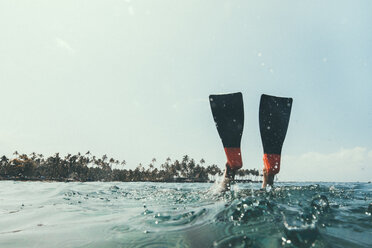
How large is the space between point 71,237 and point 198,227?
4.47ft

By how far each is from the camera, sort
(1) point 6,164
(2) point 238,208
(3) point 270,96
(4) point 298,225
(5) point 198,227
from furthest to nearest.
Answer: (1) point 6,164
(3) point 270,96
(2) point 238,208
(5) point 198,227
(4) point 298,225

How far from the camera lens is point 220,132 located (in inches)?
187

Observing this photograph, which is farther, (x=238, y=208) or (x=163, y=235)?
(x=238, y=208)

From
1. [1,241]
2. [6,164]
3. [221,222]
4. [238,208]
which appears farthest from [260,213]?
[6,164]

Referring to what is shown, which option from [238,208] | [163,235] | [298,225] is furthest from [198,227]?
[298,225]

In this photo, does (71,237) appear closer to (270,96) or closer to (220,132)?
(220,132)

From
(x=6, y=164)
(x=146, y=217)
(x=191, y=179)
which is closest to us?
(x=146, y=217)

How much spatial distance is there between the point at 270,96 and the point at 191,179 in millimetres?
121776

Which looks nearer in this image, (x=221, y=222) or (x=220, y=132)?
(x=221, y=222)

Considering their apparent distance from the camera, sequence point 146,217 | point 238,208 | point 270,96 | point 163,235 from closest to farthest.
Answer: point 163,235 → point 238,208 → point 146,217 → point 270,96

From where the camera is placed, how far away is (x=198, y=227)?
2.21 m

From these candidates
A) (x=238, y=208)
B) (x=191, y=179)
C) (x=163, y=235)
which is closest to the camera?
(x=163, y=235)

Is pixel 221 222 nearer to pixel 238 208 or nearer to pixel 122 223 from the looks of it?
pixel 238 208

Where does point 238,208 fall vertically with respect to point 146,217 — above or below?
above
